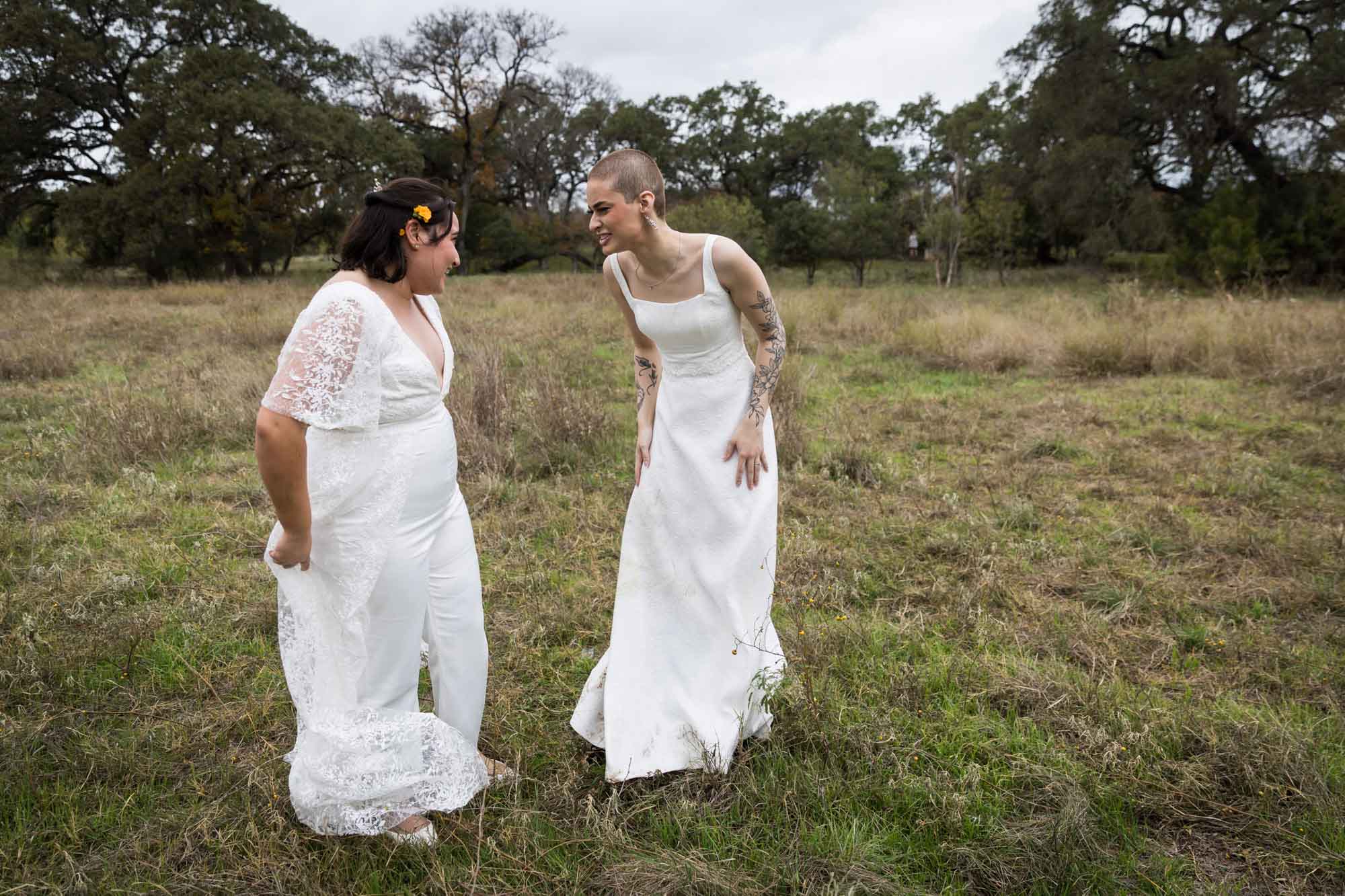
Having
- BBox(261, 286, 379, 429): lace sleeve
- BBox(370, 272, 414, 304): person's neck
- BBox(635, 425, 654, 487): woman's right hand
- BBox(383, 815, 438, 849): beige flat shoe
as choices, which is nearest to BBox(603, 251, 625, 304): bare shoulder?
BBox(635, 425, 654, 487): woman's right hand

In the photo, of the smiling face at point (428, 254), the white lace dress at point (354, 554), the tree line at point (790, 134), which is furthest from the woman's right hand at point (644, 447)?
the tree line at point (790, 134)

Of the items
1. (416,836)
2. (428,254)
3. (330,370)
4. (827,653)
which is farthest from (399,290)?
(827,653)

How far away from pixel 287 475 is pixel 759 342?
1.53 meters

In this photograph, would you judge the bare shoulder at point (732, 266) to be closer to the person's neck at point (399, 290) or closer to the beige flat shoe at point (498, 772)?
the person's neck at point (399, 290)

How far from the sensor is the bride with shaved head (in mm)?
2688

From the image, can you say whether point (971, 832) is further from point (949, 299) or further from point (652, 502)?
point (949, 299)

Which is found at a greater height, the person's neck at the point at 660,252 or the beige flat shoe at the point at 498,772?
the person's neck at the point at 660,252

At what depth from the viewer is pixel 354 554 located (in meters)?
2.18

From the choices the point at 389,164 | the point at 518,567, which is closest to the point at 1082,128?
the point at 389,164

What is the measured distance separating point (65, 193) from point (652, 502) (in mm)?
33634

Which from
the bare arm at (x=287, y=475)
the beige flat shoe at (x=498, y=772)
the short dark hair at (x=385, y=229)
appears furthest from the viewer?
the beige flat shoe at (x=498, y=772)

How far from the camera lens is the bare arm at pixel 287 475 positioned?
1.94 m

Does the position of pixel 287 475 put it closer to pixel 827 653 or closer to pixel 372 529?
pixel 372 529

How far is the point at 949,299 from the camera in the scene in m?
17.8
